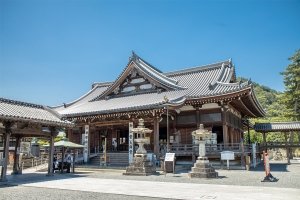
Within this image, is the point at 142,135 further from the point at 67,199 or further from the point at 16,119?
the point at 67,199

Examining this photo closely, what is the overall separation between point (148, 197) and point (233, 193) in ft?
10.2

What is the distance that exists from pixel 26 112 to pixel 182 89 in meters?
13.7

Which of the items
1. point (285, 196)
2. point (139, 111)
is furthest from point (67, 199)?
point (139, 111)

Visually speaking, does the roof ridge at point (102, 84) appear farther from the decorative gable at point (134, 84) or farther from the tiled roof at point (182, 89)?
the decorative gable at point (134, 84)

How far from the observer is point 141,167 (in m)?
15.5

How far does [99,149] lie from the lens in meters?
26.0

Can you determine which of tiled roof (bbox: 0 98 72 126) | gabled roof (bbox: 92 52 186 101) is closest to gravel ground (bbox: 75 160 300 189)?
tiled roof (bbox: 0 98 72 126)

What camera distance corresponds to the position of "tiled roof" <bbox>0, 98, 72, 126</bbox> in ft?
41.8

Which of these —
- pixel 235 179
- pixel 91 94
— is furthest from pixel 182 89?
pixel 91 94

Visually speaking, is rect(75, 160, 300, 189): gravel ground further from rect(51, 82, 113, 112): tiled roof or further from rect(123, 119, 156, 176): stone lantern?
rect(51, 82, 113, 112): tiled roof

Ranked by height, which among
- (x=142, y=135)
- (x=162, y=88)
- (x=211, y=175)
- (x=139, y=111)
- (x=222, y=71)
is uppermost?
(x=222, y=71)

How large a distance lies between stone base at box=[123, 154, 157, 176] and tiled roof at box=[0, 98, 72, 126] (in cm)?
493

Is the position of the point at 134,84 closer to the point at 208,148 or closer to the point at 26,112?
the point at 208,148

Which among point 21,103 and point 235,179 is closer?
point 235,179
